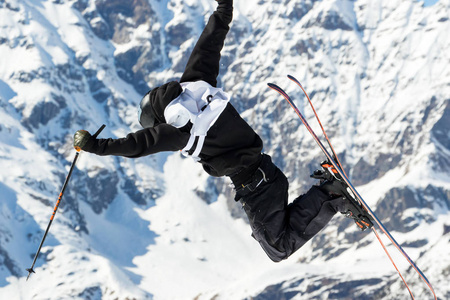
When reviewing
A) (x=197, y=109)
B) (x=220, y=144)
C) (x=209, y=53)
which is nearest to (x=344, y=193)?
(x=220, y=144)

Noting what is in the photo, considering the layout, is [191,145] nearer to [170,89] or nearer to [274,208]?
[170,89]

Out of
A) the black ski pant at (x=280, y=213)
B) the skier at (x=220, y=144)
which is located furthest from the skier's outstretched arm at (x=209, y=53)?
the black ski pant at (x=280, y=213)

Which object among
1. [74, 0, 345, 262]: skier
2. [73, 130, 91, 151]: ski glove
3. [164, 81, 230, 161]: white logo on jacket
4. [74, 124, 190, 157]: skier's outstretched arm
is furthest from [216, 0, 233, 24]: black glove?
[73, 130, 91, 151]: ski glove

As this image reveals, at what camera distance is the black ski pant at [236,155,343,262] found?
30.1 ft

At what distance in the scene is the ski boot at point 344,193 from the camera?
29.2 ft

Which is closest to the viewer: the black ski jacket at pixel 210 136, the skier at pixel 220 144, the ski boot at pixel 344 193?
the black ski jacket at pixel 210 136

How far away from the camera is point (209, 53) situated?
9.05 meters

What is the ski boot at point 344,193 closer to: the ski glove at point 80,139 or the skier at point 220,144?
the skier at point 220,144

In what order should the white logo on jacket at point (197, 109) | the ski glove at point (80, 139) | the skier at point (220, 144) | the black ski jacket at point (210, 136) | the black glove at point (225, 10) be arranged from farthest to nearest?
the black glove at point (225, 10) < the white logo on jacket at point (197, 109) < the skier at point (220, 144) < the black ski jacket at point (210, 136) < the ski glove at point (80, 139)

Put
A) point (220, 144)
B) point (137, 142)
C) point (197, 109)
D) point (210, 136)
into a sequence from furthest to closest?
point (220, 144) → point (210, 136) → point (197, 109) → point (137, 142)

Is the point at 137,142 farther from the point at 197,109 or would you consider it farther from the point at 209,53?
the point at 209,53

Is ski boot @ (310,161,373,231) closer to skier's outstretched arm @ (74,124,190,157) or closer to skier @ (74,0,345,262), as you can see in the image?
skier @ (74,0,345,262)

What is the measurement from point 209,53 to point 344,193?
2.72 metres

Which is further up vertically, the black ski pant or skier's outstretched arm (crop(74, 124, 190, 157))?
skier's outstretched arm (crop(74, 124, 190, 157))
